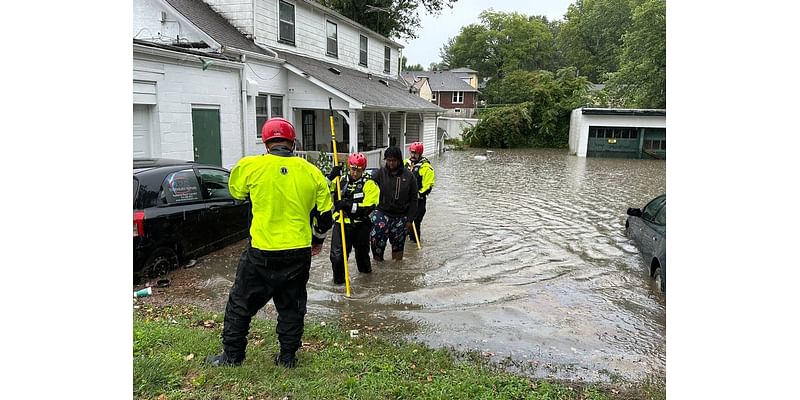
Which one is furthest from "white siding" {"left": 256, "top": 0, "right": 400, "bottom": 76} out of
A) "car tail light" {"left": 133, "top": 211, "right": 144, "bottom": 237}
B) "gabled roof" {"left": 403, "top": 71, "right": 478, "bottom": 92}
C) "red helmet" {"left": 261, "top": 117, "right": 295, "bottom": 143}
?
"gabled roof" {"left": 403, "top": 71, "right": 478, "bottom": 92}

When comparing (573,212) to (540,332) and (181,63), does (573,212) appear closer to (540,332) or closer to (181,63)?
(540,332)

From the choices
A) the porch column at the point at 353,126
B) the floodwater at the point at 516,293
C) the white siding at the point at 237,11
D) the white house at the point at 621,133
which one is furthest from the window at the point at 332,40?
the white house at the point at 621,133

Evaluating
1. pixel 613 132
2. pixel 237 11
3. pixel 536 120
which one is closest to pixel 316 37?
pixel 237 11

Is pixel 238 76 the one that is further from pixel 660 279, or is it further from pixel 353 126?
pixel 660 279

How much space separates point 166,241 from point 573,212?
997cm

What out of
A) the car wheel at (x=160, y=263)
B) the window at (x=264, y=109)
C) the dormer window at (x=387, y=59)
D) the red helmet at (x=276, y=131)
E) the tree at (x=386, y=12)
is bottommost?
the car wheel at (x=160, y=263)

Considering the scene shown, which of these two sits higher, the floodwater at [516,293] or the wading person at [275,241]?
the wading person at [275,241]

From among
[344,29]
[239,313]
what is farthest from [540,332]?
[344,29]

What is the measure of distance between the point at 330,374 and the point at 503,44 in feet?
234

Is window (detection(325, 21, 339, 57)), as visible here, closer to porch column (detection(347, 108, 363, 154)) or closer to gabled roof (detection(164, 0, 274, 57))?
porch column (detection(347, 108, 363, 154))

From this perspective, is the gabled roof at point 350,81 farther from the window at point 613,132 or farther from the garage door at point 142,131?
the window at point 613,132

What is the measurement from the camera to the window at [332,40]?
20.2m

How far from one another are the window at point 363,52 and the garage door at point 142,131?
13.3 meters

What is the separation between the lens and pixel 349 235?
23.2 ft
